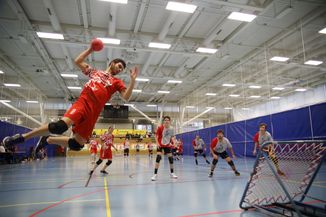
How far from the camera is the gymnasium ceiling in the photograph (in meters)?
12.8

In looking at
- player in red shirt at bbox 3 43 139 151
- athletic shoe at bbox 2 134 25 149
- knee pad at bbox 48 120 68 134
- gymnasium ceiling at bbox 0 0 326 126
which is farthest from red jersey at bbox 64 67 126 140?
gymnasium ceiling at bbox 0 0 326 126

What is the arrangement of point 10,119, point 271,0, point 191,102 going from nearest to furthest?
point 271,0 → point 10,119 → point 191,102

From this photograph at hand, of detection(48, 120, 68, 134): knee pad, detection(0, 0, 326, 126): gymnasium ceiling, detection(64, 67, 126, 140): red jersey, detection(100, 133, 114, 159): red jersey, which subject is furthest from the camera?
detection(0, 0, 326, 126): gymnasium ceiling

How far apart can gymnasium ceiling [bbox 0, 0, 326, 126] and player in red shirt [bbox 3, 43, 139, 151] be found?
836 centimetres

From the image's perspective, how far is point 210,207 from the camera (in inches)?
156

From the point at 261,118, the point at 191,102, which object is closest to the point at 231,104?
the point at 191,102

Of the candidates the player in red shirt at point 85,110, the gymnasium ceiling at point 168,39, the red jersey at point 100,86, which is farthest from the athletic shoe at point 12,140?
the gymnasium ceiling at point 168,39

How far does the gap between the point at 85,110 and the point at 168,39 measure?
1414 cm

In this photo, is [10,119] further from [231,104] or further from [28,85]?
[231,104]

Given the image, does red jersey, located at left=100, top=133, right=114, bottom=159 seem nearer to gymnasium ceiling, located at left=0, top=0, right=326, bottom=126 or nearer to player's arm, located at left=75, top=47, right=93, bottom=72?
player's arm, located at left=75, top=47, right=93, bottom=72

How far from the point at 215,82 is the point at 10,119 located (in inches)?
819

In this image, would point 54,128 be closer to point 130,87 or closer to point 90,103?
point 90,103

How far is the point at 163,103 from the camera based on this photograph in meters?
34.5

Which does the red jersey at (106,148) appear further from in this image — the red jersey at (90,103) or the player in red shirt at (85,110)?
the red jersey at (90,103)
